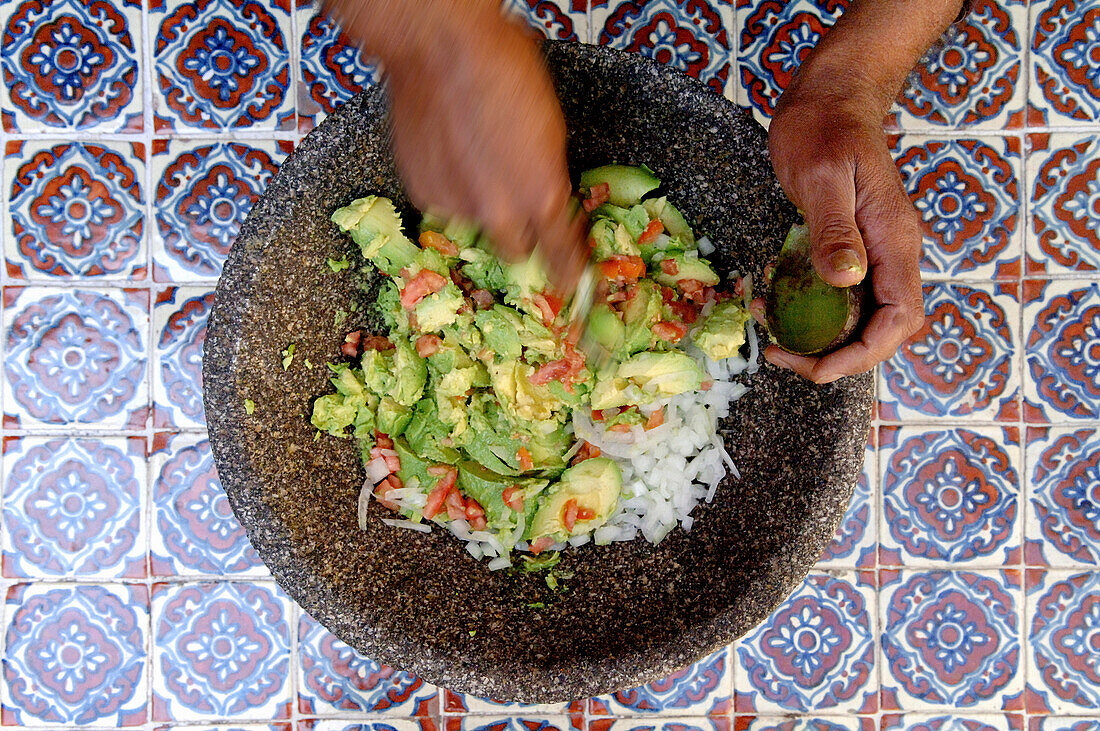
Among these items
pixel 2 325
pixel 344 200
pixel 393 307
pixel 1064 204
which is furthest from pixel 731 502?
pixel 2 325

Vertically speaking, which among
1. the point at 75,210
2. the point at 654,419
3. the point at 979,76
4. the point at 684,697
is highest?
the point at 979,76

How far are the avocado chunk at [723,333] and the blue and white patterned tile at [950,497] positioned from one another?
1.29 feet

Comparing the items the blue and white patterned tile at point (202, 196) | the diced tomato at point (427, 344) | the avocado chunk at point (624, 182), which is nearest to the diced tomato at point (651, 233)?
the avocado chunk at point (624, 182)

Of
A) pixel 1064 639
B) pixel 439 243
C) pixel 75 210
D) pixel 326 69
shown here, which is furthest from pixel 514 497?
pixel 1064 639

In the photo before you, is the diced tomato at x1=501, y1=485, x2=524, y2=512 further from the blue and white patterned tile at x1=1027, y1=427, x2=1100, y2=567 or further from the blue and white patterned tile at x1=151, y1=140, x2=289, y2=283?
the blue and white patterned tile at x1=1027, y1=427, x2=1100, y2=567

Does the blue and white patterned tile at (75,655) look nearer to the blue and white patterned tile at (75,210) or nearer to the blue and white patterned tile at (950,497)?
the blue and white patterned tile at (75,210)

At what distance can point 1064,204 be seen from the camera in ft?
4.17

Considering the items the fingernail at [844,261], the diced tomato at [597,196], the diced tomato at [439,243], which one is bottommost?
the fingernail at [844,261]

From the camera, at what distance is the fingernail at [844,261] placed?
2.54 ft

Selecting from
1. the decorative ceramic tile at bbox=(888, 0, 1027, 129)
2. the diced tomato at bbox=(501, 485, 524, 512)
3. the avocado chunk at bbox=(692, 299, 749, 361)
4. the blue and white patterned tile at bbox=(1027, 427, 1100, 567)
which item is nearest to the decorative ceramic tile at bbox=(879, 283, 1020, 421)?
the blue and white patterned tile at bbox=(1027, 427, 1100, 567)

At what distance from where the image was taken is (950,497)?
4.18 feet

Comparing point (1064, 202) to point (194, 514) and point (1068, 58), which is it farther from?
point (194, 514)

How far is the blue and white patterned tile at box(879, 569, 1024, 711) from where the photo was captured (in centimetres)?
127

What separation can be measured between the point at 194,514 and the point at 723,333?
0.82 m
